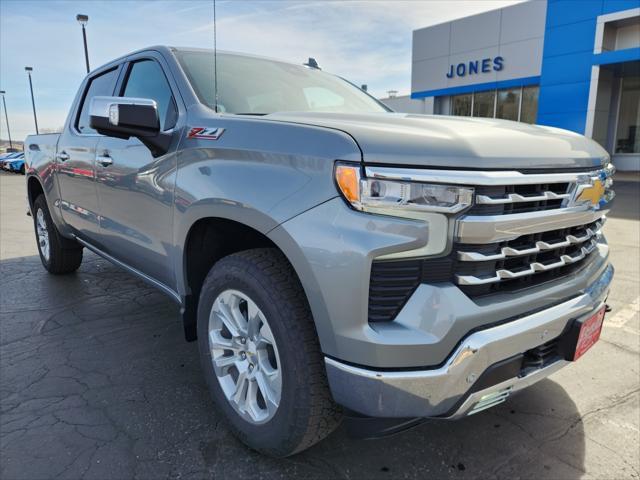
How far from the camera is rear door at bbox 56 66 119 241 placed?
346 centimetres

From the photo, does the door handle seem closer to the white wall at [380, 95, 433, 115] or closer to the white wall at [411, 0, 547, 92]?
the white wall at [411, 0, 547, 92]

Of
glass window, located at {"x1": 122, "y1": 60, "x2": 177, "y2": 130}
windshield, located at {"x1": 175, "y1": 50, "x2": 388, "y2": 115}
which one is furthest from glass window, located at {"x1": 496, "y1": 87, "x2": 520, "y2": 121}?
glass window, located at {"x1": 122, "y1": 60, "x2": 177, "y2": 130}

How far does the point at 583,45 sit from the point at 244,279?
19496 mm

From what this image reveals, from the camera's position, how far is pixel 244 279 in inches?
76.1

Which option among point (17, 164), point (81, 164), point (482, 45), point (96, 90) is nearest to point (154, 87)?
point (81, 164)

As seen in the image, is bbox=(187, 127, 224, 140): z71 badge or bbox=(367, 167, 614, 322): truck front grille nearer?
bbox=(367, 167, 614, 322): truck front grille

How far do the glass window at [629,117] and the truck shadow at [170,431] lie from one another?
1950cm

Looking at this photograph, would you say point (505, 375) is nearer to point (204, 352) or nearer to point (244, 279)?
point (244, 279)

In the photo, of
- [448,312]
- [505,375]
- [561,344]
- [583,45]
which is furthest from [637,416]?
[583,45]

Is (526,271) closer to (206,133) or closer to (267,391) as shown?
(267,391)

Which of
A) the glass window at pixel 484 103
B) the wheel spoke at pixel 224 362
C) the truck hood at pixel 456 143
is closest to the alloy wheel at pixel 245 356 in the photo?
the wheel spoke at pixel 224 362

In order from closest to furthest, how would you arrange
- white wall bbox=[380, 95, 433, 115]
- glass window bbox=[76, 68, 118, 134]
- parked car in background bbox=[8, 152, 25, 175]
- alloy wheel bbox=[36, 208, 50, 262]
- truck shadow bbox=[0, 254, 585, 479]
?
truck shadow bbox=[0, 254, 585, 479]
glass window bbox=[76, 68, 118, 134]
alloy wheel bbox=[36, 208, 50, 262]
parked car in background bbox=[8, 152, 25, 175]
white wall bbox=[380, 95, 433, 115]

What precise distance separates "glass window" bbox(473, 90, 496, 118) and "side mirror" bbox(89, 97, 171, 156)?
21.0m

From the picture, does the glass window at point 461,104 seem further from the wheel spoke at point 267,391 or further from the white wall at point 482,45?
the wheel spoke at point 267,391
